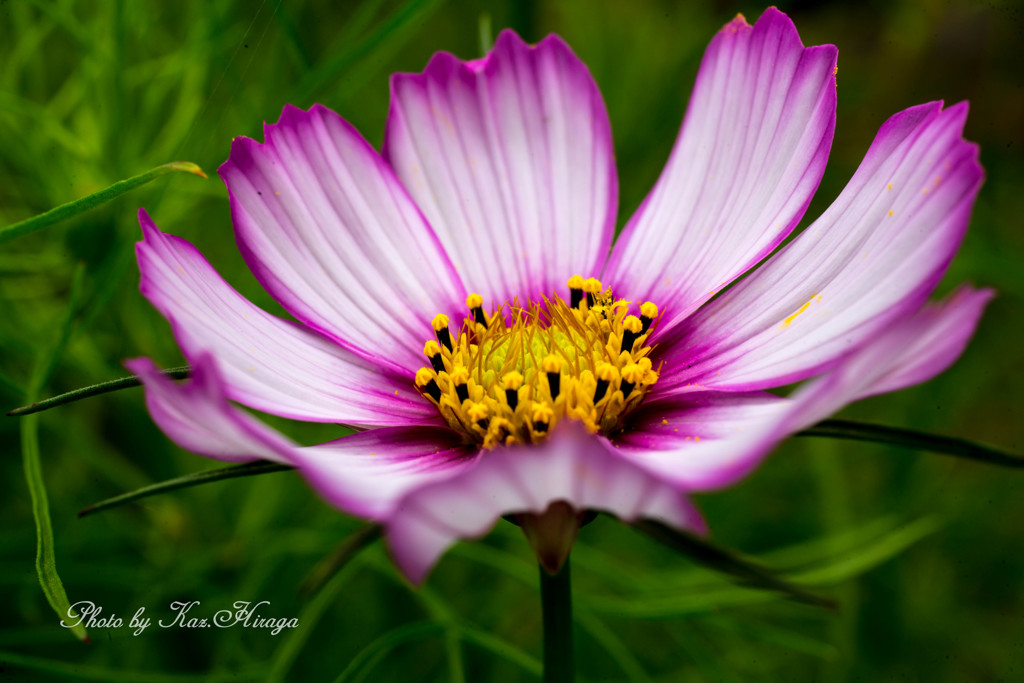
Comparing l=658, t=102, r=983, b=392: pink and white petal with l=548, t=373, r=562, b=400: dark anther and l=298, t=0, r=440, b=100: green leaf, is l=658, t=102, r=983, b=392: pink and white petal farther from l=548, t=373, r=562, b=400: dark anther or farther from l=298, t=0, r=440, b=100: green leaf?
l=298, t=0, r=440, b=100: green leaf

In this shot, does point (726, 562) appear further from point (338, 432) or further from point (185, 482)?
point (338, 432)

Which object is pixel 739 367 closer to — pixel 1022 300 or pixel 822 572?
pixel 822 572

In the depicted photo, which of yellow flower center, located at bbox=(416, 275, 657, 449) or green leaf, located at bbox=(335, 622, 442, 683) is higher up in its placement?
yellow flower center, located at bbox=(416, 275, 657, 449)

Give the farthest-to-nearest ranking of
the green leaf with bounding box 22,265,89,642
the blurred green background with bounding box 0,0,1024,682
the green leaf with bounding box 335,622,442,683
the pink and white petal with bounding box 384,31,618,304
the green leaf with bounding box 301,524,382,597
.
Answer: the blurred green background with bounding box 0,0,1024,682
the pink and white petal with bounding box 384,31,618,304
the green leaf with bounding box 335,622,442,683
the green leaf with bounding box 22,265,89,642
the green leaf with bounding box 301,524,382,597

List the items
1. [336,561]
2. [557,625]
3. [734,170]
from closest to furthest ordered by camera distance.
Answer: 1. [336,561]
2. [557,625]
3. [734,170]

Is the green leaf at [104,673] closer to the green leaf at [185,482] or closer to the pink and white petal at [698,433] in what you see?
the green leaf at [185,482]

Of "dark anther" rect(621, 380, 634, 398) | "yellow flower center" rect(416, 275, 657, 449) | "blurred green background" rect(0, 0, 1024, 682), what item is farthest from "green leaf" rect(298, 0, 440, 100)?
"dark anther" rect(621, 380, 634, 398)

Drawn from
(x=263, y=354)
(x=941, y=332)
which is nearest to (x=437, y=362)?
(x=263, y=354)
